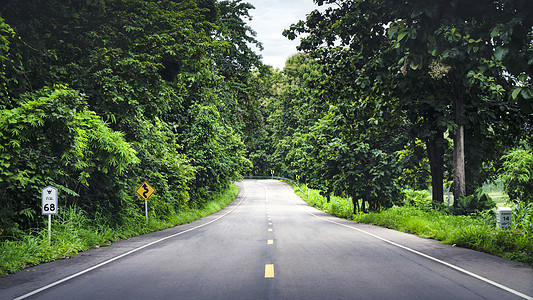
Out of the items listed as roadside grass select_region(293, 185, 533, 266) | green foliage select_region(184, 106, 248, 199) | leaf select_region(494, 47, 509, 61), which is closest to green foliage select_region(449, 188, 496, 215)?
roadside grass select_region(293, 185, 533, 266)

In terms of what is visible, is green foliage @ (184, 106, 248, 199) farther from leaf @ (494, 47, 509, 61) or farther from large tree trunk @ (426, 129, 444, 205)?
leaf @ (494, 47, 509, 61)

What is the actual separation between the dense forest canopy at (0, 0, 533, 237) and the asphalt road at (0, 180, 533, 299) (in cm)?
304

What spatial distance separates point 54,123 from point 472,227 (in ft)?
38.6

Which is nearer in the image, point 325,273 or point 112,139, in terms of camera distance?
point 325,273

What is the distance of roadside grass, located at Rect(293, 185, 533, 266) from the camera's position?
991 centimetres

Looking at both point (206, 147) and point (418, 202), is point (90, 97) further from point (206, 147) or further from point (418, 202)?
point (418, 202)

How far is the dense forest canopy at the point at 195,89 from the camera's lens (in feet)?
34.8

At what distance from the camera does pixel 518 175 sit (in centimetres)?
2112

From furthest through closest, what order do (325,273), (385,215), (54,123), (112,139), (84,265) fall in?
1. (385,215)
2. (112,139)
3. (54,123)
4. (84,265)
5. (325,273)

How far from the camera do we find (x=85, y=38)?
49.7 feet

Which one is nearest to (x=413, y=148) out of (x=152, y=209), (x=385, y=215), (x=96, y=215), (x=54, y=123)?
(x=385, y=215)

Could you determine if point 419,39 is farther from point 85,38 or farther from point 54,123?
point 85,38

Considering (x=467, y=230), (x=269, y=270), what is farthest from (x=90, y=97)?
(x=467, y=230)

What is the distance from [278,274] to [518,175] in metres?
18.3
